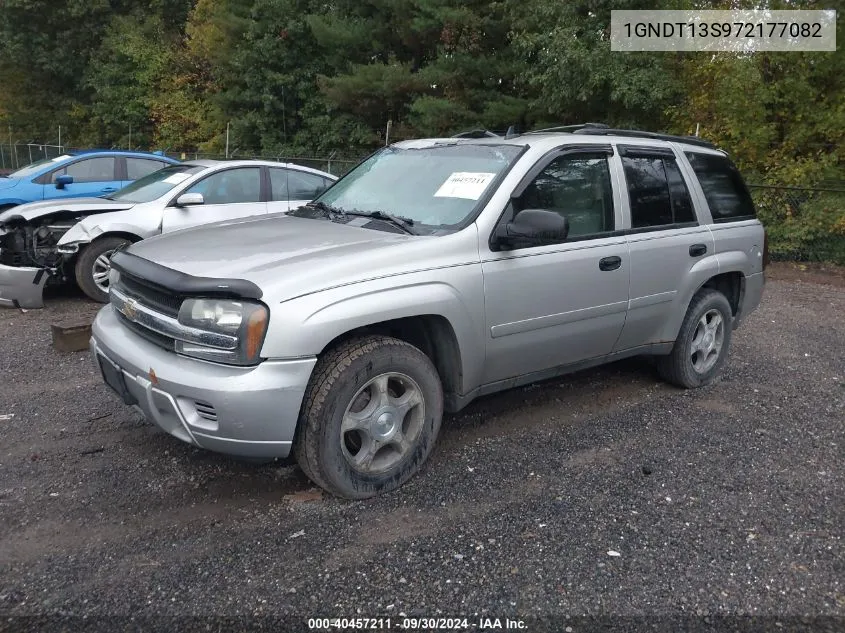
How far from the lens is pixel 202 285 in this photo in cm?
302

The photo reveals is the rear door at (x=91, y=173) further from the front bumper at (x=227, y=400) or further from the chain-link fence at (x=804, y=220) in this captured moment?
the chain-link fence at (x=804, y=220)

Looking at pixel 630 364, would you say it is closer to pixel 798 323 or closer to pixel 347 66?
pixel 798 323

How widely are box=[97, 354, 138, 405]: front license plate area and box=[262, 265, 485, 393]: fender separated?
2.99ft

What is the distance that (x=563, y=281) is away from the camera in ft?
13.1

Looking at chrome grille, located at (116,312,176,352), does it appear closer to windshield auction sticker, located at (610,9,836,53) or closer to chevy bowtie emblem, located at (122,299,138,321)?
chevy bowtie emblem, located at (122,299,138,321)

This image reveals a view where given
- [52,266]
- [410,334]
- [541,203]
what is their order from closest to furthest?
[410,334], [541,203], [52,266]

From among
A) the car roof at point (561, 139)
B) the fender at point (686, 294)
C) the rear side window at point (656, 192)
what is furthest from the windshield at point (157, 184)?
the fender at point (686, 294)

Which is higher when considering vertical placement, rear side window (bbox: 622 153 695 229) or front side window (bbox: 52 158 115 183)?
front side window (bbox: 52 158 115 183)

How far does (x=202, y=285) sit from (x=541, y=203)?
2.01m

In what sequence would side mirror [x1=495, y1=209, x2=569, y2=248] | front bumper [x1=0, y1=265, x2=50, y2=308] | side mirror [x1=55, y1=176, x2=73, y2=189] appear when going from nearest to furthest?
1. side mirror [x1=495, y1=209, x2=569, y2=248]
2. front bumper [x1=0, y1=265, x2=50, y2=308]
3. side mirror [x1=55, y1=176, x2=73, y2=189]

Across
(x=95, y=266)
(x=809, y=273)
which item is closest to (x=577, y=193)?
(x=95, y=266)

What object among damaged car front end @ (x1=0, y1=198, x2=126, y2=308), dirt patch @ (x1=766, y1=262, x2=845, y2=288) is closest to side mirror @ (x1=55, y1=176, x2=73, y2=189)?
damaged car front end @ (x1=0, y1=198, x2=126, y2=308)

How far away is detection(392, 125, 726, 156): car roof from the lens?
13.7 feet

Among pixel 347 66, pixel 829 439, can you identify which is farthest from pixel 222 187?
pixel 347 66
